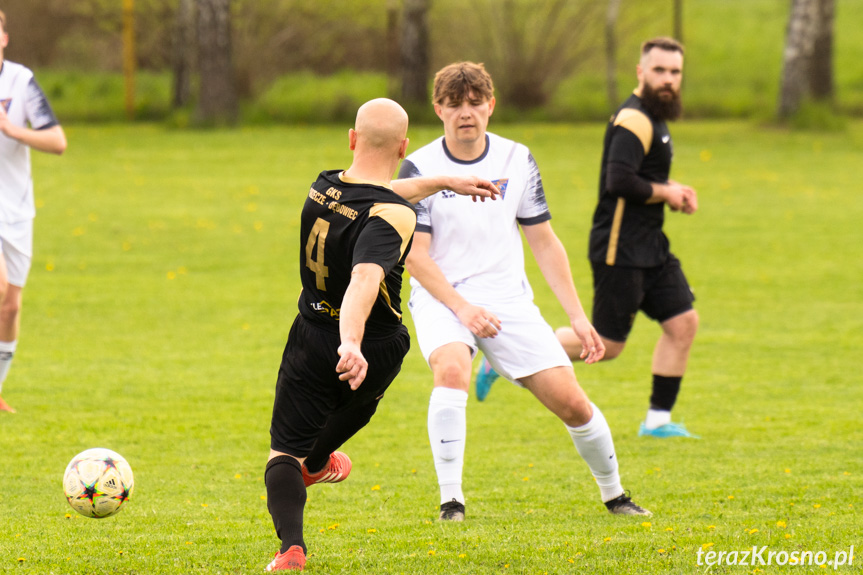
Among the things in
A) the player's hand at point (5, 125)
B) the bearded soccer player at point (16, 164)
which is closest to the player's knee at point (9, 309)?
the bearded soccer player at point (16, 164)

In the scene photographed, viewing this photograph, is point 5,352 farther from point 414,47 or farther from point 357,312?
point 414,47

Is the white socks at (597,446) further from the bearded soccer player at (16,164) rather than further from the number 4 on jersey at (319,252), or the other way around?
the bearded soccer player at (16,164)

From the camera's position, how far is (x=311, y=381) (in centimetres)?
441

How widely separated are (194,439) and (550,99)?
1111 inches

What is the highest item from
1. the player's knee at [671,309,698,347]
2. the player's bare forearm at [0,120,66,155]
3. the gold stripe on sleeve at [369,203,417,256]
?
the gold stripe on sleeve at [369,203,417,256]

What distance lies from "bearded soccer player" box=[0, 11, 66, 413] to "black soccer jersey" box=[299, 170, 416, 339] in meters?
3.43

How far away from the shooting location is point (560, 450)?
730 cm

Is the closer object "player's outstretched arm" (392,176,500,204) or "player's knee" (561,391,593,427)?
"player's outstretched arm" (392,176,500,204)

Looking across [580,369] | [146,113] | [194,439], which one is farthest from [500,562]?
[146,113]

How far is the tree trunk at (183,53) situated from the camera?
3131 centimetres

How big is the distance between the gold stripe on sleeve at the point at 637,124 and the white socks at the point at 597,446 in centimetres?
245

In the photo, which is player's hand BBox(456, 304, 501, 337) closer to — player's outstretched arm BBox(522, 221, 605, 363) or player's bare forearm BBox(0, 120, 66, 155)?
player's outstretched arm BBox(522, 221, 605, 363)

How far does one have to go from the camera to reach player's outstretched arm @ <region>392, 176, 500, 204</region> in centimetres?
450

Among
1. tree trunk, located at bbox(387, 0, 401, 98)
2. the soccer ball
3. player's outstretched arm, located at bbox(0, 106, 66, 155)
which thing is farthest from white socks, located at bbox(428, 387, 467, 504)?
tree trunk, located at bbox(387, 0, 401, 98)
